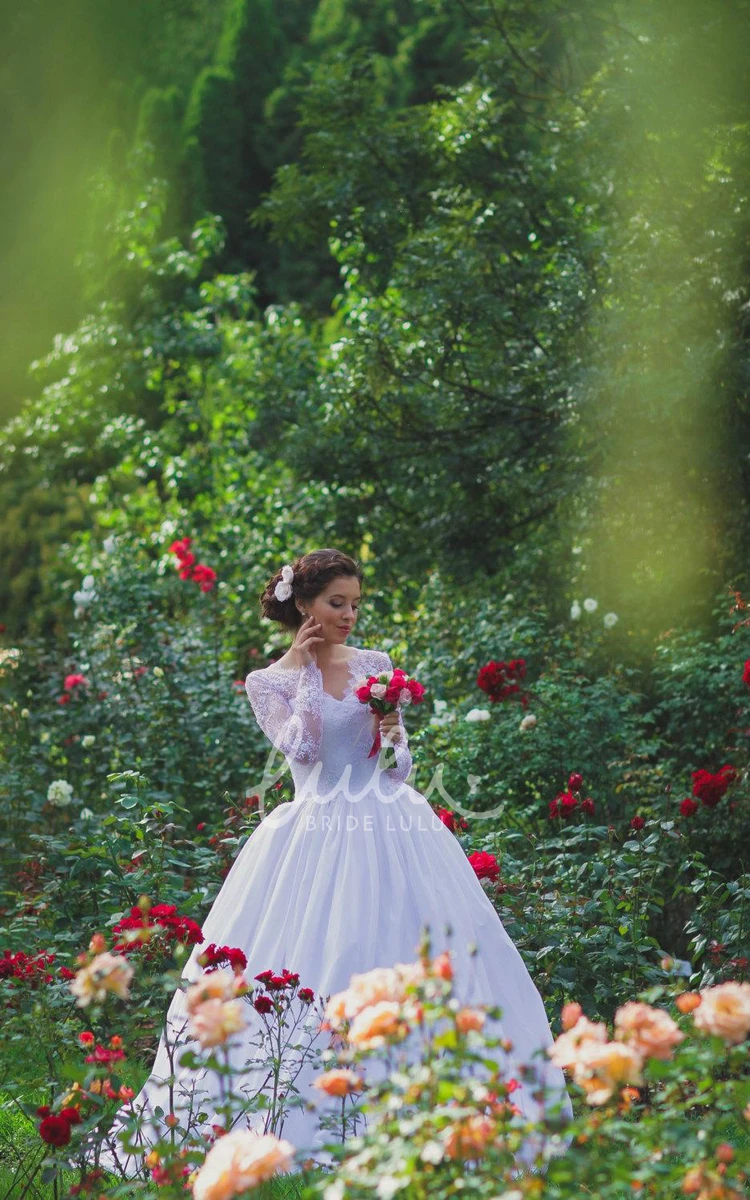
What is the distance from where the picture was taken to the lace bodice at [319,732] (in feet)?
11.8

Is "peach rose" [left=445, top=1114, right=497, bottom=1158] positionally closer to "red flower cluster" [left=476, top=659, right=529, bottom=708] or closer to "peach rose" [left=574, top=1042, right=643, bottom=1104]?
"peach rose" [left=574, top=1042, right=643, bottom=1104]

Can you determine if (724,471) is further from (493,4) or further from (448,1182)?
(448,1182)

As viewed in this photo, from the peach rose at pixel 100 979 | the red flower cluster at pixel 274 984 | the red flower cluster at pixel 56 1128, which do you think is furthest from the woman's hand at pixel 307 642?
the peach rose at pixel 100 979

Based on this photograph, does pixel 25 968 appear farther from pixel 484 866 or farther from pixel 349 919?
pixel 484 866

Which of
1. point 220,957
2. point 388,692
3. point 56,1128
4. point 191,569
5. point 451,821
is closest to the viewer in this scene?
point 56,1128

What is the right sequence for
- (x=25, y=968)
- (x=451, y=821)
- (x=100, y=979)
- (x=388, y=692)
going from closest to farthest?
(x=100, y=979)
(x=25, y=968)
(x=388, y=692)
(x=451, y=821)

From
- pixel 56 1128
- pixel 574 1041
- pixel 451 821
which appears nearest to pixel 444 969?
pixel 574 1041

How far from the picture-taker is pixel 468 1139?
5.16 feet

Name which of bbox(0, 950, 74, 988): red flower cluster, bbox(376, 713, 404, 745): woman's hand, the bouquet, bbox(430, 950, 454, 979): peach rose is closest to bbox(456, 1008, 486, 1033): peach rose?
bbox(430, 950, 454, 979): peach rose

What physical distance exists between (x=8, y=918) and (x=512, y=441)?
3.92 m

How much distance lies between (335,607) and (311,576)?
0.39ft

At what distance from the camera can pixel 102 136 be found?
15.0m

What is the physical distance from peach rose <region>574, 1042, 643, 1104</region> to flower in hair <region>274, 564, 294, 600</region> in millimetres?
2359

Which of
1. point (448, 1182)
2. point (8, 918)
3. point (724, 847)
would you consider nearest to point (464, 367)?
point (724, 847)
